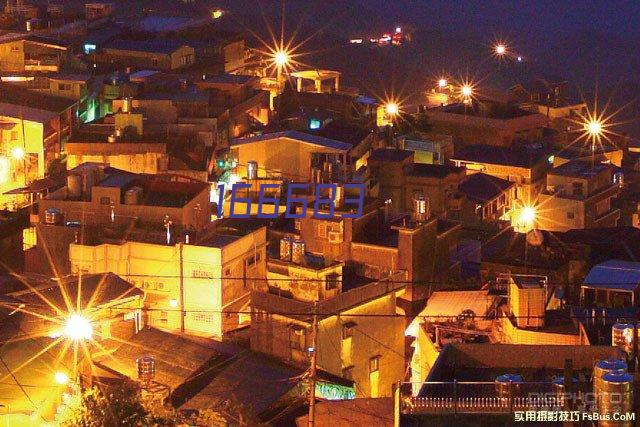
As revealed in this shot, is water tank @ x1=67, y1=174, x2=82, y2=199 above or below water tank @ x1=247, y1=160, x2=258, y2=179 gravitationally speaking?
below

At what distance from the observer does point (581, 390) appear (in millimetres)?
9492

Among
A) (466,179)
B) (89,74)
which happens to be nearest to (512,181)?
(466,179)

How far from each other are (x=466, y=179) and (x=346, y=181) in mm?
4565

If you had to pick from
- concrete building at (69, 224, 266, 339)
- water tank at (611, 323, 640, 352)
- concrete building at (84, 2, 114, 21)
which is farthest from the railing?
concrete building at (84, 2, 114, 21)

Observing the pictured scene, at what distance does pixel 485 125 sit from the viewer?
1060 inches

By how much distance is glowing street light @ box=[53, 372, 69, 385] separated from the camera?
12.6 metres

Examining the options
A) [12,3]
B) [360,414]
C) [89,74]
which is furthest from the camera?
[12,3]

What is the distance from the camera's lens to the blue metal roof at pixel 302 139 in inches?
846

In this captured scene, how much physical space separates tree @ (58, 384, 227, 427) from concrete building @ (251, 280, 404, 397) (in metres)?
2.66

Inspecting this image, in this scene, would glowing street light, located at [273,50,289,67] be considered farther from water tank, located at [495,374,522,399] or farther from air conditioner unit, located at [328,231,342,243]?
water tank, located at [495,374,522,399]

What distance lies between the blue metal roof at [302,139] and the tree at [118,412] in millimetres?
10230

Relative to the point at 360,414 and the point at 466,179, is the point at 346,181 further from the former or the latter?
the point at 360,414

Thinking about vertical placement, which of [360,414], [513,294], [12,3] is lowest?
[360,414]

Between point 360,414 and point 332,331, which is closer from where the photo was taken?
point 360,414
